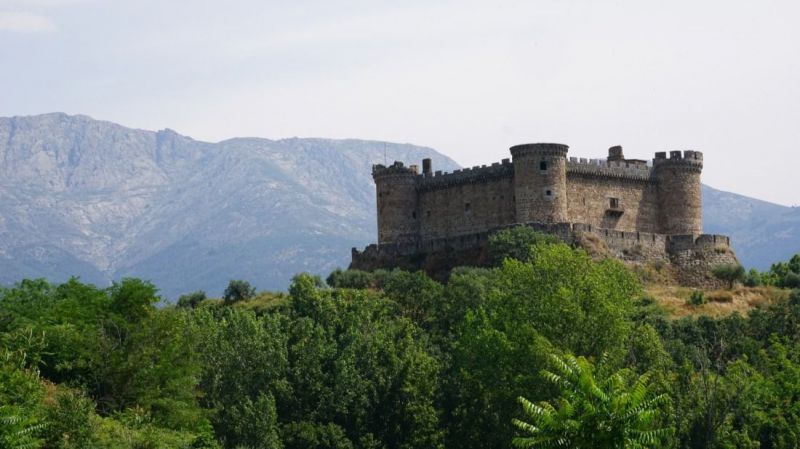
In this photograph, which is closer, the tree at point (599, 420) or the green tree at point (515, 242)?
the tree at point (599, 420)

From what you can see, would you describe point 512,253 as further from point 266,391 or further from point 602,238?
point 266,391

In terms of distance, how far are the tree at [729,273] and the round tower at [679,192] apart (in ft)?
17.5

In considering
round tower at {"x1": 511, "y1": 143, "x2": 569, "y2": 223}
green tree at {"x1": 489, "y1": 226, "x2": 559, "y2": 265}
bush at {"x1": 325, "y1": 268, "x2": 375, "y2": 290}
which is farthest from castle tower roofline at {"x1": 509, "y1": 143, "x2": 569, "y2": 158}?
bush at {"x1": 325, "y1": 268, "x2": 375, "y2": 290}

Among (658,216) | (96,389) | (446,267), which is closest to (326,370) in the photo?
(96,389)

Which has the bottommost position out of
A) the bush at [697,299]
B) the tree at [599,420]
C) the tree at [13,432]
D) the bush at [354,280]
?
the tree at [13,432]

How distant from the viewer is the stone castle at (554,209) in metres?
104

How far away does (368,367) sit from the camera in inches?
2977

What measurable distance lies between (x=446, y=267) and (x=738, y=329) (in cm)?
2611

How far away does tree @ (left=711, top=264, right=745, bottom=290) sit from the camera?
106 metres

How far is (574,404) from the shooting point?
39.6m

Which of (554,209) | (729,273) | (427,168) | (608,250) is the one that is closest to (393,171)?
(427,168)

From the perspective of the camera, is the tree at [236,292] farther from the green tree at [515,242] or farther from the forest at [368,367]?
the forest at [368,367]

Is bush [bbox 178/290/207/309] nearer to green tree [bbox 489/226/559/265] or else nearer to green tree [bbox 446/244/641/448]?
green tree [bbox 489/226/559/265]

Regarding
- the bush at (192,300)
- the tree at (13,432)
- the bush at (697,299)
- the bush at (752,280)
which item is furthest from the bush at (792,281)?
the tree at (13,432)
